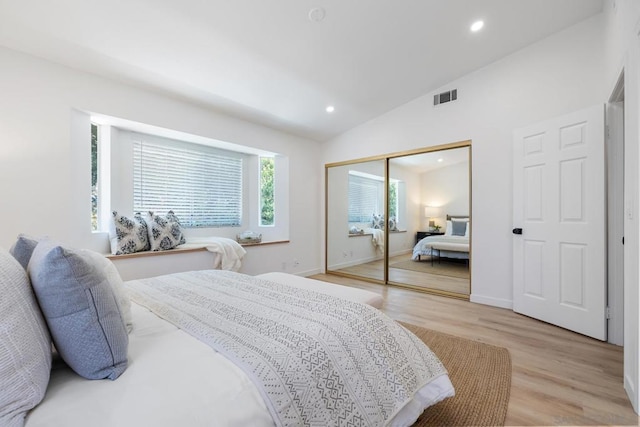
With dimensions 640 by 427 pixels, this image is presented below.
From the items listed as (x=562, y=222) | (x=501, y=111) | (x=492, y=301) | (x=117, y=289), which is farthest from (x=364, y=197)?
(x=117, y=289)

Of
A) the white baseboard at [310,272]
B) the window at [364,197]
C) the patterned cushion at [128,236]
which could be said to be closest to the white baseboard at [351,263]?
the white baseboard at [310,272]

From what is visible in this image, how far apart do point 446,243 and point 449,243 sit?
5cm

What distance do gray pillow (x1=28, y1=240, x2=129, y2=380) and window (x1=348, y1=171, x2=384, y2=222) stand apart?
412 centimetres

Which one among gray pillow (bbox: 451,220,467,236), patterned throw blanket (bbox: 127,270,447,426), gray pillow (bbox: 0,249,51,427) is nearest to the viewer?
gray pillow (bbox: 0,249,51,427)

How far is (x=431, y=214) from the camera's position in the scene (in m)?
4.89

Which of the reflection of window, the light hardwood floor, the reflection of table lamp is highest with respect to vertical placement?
the reflection of window

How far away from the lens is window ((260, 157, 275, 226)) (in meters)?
4.78

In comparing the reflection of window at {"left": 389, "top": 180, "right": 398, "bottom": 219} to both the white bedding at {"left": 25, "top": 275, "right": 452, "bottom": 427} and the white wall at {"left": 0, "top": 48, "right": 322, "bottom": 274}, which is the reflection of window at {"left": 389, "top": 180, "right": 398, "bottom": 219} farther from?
the white bedding at {"left": 25, "top": 275, "right": 452, "bottom": 427}

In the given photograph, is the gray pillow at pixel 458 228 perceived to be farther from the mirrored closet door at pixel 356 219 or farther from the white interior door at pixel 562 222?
the white interior door at pixel 562 222

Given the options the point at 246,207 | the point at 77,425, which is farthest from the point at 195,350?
the point at 246,207

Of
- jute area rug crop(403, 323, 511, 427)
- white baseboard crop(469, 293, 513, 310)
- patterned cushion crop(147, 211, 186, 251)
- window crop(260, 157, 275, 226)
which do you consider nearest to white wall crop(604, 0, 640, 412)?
jute area rug crop(403, 323, 511, 427)

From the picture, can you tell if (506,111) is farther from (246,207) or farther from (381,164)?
(246,207)

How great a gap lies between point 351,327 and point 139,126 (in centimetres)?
318

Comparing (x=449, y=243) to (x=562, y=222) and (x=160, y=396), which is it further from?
(x=160, y=396)
